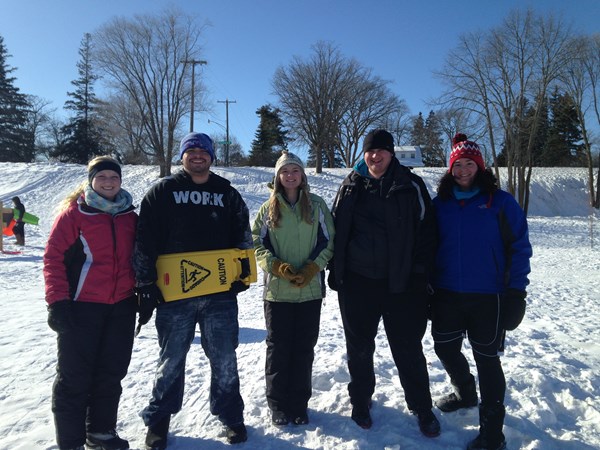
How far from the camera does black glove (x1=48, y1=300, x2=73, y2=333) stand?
242 cm

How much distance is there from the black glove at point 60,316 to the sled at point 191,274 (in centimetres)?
58

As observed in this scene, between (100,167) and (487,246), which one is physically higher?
(100,167)

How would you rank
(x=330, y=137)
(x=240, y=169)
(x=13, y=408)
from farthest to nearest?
1. (x=330, y=137)
2. (x=240, y=169)
3. (x=13, y=408)

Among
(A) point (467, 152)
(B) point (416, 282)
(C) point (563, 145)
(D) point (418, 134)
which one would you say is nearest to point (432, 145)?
(D) point (418, 134)

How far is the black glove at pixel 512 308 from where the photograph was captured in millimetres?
2574

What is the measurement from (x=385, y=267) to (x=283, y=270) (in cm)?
79

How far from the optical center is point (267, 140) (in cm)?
4625

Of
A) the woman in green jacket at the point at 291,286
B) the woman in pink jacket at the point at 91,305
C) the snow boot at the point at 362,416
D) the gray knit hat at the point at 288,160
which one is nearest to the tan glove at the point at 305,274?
the woman in green jacket at the point at 291,286

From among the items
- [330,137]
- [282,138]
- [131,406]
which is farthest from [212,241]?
[282,138]

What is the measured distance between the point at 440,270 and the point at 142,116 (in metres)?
27.1

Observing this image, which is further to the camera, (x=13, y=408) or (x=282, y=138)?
(x=282, y=138)

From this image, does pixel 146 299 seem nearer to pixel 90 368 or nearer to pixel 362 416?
pixel 90 368

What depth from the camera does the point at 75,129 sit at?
42250 mm

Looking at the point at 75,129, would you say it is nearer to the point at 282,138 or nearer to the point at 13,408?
the point at 282,138
